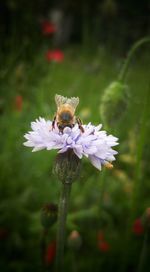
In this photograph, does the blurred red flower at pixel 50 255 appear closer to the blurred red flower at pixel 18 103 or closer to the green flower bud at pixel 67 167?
the green flower bud at pixel 67 167

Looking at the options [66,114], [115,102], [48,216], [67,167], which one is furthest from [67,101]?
[115,102]

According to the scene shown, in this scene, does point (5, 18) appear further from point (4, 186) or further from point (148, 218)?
point (148, 218)

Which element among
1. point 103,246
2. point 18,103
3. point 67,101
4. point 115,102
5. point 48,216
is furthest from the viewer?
point 18,103

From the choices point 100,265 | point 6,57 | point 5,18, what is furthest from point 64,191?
point 5,18

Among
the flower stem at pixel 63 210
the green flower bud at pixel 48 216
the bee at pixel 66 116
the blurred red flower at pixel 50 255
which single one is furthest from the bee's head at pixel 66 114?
the blurred red flower at pixel 50 255

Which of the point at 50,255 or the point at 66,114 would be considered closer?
the point at 66,114

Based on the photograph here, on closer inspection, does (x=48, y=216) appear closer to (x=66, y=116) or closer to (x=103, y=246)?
(x=66, y=116)

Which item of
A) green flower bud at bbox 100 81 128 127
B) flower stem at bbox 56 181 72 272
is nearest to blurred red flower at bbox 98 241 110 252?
green flower bud at bbox 100 81 128 127

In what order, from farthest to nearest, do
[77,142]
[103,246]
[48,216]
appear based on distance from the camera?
[103,246] → [48,216] → [77,142]
